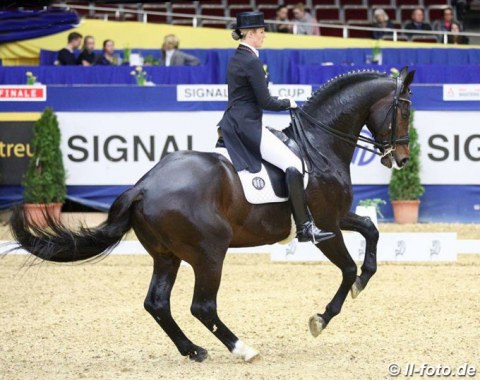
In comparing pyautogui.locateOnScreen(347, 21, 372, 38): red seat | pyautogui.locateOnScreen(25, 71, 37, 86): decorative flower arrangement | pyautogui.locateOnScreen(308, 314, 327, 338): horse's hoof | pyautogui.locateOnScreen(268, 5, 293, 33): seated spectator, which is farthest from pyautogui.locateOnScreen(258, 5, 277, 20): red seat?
pyautogui.locateOnScreen(308, 314, 327, 338): horse's hoof

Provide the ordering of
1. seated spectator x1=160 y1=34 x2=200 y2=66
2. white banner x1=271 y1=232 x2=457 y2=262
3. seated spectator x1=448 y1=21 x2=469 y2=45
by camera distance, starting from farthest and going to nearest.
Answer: seated spectator x1=448 y1=21 x2=469 y2=45
seated spectator x1=160 y1=34 x2=200 y2=66
white banner x1=271 y1=232 x2=457 y2=262

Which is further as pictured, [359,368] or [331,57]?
[331,57]

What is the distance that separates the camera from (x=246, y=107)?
700 cm

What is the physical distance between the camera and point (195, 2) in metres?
21.0

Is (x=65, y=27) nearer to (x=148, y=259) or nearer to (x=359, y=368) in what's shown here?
(x=148, y=259)

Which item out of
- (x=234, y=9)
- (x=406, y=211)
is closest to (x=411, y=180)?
→ (x=406, y=211)

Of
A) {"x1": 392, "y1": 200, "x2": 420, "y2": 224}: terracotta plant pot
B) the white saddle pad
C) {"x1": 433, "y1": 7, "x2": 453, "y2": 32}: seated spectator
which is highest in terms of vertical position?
the white saddle pad

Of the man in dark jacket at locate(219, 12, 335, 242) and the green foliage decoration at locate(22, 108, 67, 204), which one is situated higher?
the man in dark jacket at locate(219, 12, 335, 242)

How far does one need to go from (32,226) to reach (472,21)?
572 inches

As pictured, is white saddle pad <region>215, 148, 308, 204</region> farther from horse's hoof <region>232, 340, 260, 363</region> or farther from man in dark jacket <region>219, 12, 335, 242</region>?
horse's hoof <region>232, 340, 260, 363</region>

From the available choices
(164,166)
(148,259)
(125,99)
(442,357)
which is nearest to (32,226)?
(164,166)

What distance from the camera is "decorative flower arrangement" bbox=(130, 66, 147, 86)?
14828mm

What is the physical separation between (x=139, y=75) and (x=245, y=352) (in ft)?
29.0

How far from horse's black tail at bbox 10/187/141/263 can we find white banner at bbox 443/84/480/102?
27.3 ft
